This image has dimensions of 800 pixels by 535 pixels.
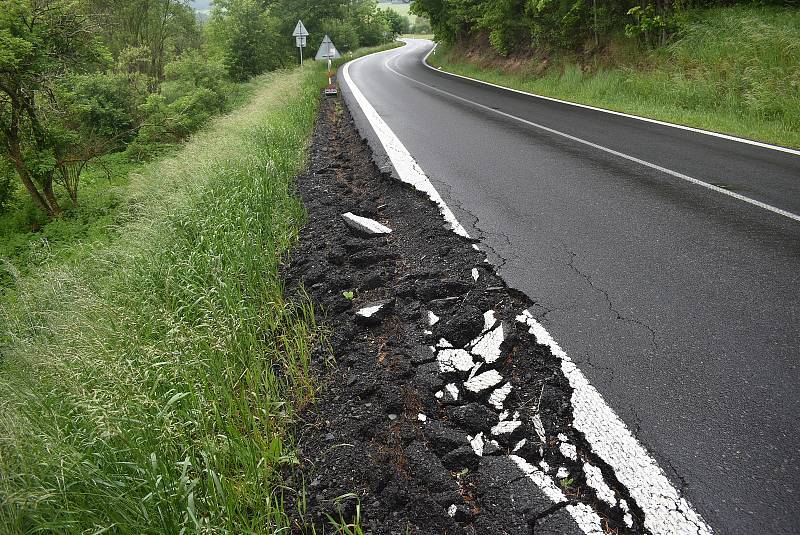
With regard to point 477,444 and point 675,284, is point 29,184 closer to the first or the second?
point 477,444

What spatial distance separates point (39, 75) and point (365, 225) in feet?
30.4

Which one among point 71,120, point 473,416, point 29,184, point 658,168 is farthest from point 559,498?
point 71,120

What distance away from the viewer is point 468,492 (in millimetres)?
2084

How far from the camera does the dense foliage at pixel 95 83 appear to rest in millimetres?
9961

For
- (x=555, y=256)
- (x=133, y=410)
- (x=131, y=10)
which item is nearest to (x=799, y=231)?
(x=555, y=256)

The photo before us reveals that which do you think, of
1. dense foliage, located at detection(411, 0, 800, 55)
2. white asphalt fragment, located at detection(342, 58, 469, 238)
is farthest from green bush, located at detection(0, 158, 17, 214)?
dense foliage, located at detection(411, 0, 800, 55)

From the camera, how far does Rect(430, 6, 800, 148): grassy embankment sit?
8.29 m

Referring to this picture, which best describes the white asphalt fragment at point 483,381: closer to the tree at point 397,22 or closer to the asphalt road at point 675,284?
the asphalt road at point 675,284

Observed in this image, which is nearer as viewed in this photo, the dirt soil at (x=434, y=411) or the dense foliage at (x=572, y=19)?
the dirt soil at (x=434, y=411)

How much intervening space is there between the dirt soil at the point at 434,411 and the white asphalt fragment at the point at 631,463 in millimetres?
47

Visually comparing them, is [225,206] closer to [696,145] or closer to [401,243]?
[401,243]

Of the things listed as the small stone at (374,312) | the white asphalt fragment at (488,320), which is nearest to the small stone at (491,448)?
the white asphalt fragment at (488,320)

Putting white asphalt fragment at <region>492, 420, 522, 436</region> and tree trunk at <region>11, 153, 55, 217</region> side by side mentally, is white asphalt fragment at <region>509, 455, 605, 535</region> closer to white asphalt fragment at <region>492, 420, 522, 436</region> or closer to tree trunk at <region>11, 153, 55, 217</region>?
white asphalt fragment at <region>492, 420, 522, 436</region>

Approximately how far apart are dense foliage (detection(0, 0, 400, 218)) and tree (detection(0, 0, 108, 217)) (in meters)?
0.02
